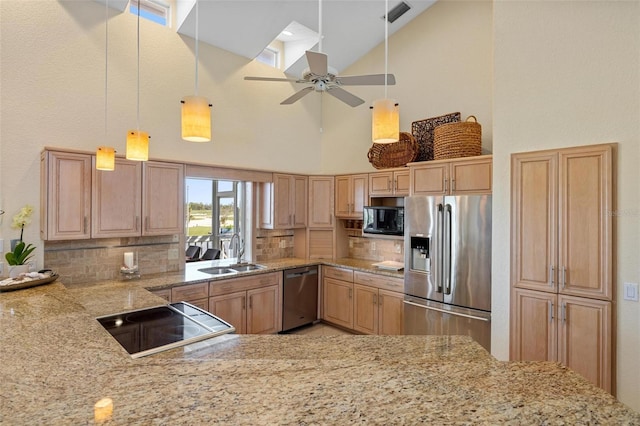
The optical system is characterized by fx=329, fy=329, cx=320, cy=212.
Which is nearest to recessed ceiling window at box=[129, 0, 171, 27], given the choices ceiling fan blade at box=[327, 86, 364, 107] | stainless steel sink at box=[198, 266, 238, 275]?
ceiling fan blade at box=[327, 86, 364, 107]

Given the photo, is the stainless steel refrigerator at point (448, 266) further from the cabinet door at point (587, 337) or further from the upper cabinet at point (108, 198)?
the upper cabinet at point (108, 198)

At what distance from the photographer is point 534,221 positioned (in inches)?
110

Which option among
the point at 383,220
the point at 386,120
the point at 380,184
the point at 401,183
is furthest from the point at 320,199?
the point at 386,120

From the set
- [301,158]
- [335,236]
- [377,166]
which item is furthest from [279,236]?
[377,166]

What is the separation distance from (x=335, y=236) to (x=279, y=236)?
2.85ft

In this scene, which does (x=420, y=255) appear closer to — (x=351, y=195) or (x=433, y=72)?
(x=351, y=195)

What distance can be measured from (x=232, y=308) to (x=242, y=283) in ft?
1.00

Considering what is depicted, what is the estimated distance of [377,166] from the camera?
4.55 m

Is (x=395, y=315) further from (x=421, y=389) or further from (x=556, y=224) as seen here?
(x=421, y=389)

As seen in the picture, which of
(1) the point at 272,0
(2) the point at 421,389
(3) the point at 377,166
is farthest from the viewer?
(3) the point at 377,166

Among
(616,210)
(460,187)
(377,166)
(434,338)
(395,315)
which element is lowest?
(395,315)

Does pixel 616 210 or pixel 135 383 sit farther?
pixel 616 210

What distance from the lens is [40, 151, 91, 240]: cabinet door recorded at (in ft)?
9.51

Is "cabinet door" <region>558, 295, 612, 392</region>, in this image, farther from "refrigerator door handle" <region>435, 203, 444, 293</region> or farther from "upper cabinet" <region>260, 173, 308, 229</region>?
"upper cabinet" <region>260, 173, 308, 229</region>
